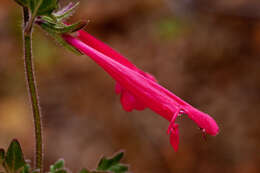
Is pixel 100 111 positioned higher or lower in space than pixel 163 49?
lower

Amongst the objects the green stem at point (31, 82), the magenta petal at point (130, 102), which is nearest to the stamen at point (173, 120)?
the magenta petal at point (130, 102)

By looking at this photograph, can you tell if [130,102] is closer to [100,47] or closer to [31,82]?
[100,47]

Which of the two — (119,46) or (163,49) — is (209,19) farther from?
(119,46)

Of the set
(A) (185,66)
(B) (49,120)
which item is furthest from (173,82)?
(B) (49,120)

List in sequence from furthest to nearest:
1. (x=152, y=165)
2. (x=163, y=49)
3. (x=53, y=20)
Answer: (x=163, y=49), (x=152, y=165), (x=53, y=20)

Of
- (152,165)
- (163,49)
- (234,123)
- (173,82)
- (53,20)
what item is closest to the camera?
(53,20)

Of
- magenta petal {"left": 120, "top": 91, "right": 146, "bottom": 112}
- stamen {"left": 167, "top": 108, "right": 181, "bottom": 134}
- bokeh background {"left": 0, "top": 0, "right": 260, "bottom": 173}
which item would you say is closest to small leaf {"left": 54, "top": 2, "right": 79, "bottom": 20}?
magenta petal {"left": 120, "top": 91, "right": 146, "bottom": 112}

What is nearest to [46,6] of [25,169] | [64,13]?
[64,13]
